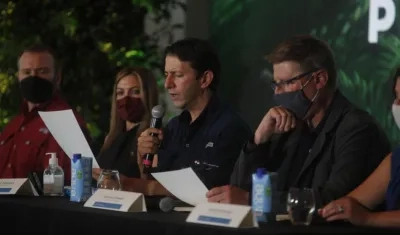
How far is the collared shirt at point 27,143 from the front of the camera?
4344 mm

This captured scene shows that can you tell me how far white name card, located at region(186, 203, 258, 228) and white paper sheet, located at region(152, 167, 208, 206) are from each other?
0.86 ft

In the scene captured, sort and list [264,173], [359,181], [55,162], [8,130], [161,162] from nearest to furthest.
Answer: [264,173] < [359,181] < [55,162] < [161,162] < [8,130]

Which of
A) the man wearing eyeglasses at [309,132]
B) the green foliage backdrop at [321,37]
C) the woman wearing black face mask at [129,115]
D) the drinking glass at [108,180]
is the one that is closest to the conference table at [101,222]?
the drinking glass at [108,180]

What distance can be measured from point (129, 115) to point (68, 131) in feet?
2.19

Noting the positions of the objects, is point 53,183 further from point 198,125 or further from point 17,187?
point 198,125

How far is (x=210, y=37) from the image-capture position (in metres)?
6.12

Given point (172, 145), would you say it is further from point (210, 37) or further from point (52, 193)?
point (210, 37)

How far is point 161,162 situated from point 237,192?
3.26 feet

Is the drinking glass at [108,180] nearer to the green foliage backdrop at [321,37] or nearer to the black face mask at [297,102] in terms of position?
the black face mask at [297,102]

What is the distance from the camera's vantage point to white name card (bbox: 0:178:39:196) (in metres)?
3.61

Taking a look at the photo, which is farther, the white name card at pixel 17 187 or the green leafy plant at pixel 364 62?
the green leafy plant at pixel 364 62

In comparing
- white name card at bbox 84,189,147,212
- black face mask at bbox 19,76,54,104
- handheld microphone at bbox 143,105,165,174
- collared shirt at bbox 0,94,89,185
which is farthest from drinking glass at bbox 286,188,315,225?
black face mask at bbox 19,76,54,104

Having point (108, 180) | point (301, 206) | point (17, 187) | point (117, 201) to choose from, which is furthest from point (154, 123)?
point (301, 206)

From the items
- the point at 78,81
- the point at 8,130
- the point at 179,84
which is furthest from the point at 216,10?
the point at 179,84
